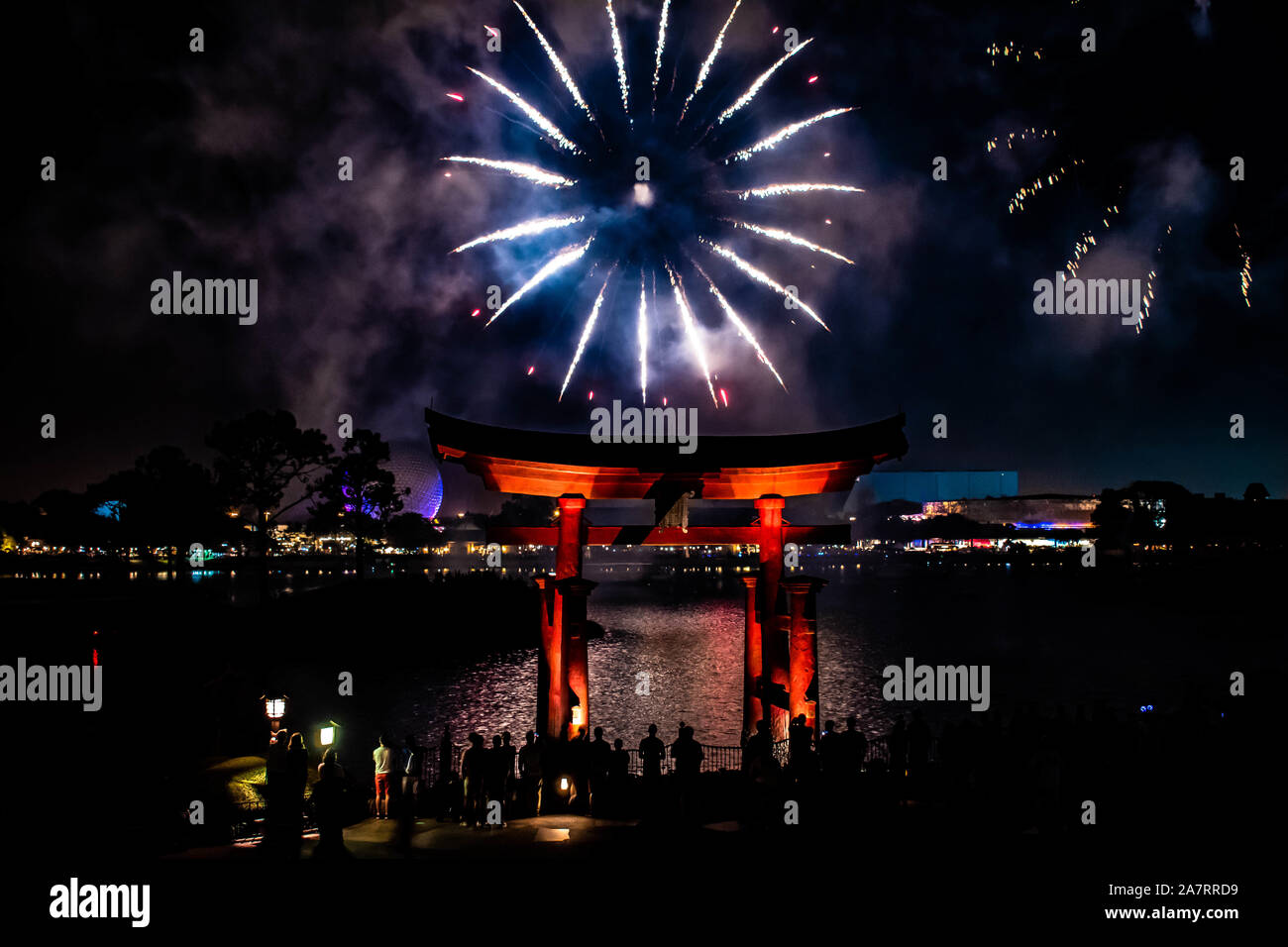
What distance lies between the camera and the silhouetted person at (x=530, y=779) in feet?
40.3

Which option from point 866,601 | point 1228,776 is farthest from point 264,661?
point 866,601

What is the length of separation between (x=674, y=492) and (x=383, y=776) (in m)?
7.49

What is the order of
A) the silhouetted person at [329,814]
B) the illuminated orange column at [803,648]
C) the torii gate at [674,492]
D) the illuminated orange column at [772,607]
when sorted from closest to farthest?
the silhouetted person at [329,814] → the illuminated orange column at [803,648] → the torii gate at [674,492] → the illuminated orange column at [772,607]

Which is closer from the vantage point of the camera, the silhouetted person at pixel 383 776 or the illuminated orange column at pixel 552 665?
the silhouetted person at pixel 383 776

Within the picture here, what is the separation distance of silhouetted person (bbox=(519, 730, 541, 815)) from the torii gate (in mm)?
1717

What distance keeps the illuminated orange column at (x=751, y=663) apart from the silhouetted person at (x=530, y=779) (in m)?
4.79

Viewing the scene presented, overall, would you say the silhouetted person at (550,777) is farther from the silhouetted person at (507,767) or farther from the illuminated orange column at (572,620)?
the illuminated orange column at (572,620)

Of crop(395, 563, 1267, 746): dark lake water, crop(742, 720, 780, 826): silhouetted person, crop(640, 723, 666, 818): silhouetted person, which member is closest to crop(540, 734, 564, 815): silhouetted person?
crop(640, 723, 666, 818): silhouetted person

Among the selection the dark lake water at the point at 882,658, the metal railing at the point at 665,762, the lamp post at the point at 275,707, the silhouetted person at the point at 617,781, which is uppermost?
the lamp post at the point at 275,707

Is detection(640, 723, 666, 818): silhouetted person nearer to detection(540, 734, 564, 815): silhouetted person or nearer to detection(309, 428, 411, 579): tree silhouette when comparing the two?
detection(540, 734, 564, 815): silhouetted person

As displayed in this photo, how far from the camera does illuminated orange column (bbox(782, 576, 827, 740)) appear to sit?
45.4ft

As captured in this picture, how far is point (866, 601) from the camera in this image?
92.4 meters

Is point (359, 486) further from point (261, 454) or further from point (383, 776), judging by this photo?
point (383, 776)

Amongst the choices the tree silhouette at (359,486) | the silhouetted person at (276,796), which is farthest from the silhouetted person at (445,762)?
the tree silhouette at (359,486)
